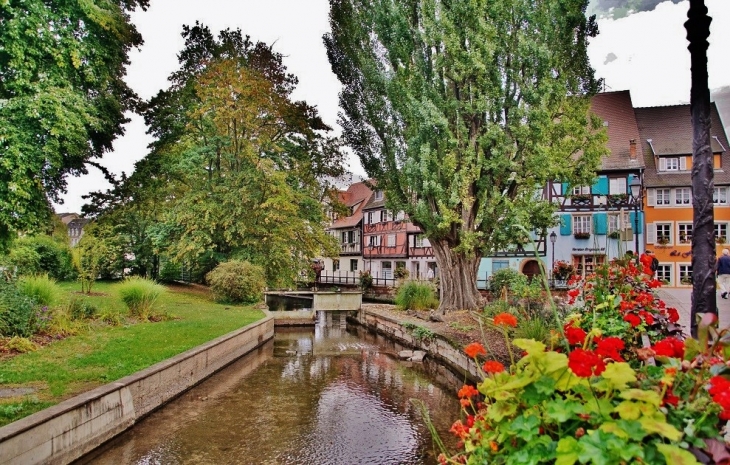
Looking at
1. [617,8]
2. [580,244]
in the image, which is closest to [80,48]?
[617,8]

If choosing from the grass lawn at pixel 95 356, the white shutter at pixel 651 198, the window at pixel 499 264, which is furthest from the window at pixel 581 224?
the grass lawn at pixel 95 356

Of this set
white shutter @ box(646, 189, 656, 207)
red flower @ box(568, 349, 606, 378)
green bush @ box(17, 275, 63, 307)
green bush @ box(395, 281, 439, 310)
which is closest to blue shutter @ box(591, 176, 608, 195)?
white shutter @ box(646, 189, 656, 207)

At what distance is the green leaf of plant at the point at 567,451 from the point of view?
1.60 metres

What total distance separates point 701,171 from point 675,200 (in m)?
30.9

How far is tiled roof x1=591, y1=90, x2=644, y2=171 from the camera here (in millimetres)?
29625

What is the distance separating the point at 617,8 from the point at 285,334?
53.6ft

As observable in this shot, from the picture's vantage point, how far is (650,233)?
Result: 96.7 ft

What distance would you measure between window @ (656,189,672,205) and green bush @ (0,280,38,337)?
31431mm

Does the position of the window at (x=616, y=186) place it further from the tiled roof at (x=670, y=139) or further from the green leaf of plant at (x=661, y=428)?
the green leaf of plant at (x=661, y=428)

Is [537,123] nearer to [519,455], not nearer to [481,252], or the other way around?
[481,252]

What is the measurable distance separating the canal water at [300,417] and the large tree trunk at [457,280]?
3.78 metres

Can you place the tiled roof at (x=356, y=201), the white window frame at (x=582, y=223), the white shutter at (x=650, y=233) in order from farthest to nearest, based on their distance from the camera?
the tiled roof at (x=356, y=201) → the white window frame at (x=582, y=223) → the white shutter at (x=650, y=233)

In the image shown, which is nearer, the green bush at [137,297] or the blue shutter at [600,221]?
the green bush at [137,297]

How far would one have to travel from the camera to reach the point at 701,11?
Answer: 10.3ft
